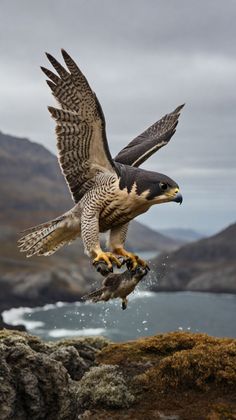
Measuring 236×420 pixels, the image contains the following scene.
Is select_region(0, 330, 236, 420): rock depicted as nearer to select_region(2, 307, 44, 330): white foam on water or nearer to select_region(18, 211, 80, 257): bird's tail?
select_region(18, 211, 80, 257): bird's tail

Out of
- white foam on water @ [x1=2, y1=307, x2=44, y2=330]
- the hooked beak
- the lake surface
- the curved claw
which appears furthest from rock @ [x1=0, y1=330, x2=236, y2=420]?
white foam on water @ [x1=2, y1=307, x2=44, y2=330]

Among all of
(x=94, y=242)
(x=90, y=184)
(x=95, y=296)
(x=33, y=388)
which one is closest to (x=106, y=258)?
(x=94, y=242)

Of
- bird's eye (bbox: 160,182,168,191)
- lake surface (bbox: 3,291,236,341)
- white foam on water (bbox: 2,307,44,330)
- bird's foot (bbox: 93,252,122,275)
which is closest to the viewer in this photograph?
bird's eye (bbox: 160,182,168,191)

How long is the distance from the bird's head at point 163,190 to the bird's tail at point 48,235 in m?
2.36

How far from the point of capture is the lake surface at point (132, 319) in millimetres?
153625

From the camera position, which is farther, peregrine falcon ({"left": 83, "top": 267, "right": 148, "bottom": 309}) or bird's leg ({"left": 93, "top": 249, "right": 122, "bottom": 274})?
peregrine falcon ({"left": 83, "top": 267, "right": 148, "bottom": 309})

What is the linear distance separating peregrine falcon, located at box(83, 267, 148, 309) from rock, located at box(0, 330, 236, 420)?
8.39ft

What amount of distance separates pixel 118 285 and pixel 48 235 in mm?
2204

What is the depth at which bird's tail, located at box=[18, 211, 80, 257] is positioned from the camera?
48.1 feet

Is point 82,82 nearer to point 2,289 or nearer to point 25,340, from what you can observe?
point 25,340

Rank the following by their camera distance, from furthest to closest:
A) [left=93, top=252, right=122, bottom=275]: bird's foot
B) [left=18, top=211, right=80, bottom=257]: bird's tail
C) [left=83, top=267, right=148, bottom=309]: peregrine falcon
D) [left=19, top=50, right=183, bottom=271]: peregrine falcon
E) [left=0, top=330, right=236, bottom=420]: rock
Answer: [left=18, top=211, right=80, bottom=257]: bird's tail
[left=0, top=330, right=236, bottom=420]: rock
[left=83, top=267, right=148, bottom=309]: peregrine falcon
[left=93, top=252, right=122, bottom=275]: bird's foot
[left=19, top=50, right=183, bottom=271]: peregrine falcon

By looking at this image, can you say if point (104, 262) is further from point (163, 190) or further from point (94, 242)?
point (163, 190)

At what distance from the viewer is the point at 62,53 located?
12.8m

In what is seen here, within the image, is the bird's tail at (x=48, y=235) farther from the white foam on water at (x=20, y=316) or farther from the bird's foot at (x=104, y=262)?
the white foam on water at (x=20, y=316)
